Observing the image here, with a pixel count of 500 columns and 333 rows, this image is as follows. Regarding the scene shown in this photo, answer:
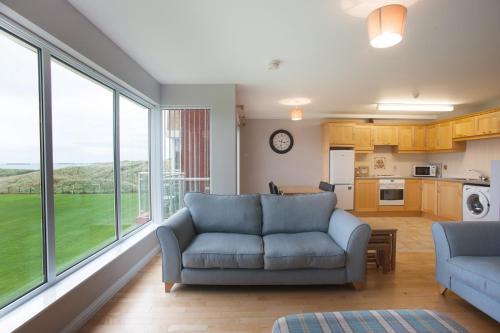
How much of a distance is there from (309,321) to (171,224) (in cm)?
153

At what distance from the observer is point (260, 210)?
2850 millimetres

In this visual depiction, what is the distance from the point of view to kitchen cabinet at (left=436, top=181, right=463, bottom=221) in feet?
15.1

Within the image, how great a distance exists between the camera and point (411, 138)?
5742 mm

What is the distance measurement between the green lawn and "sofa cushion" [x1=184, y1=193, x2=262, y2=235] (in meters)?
1.06

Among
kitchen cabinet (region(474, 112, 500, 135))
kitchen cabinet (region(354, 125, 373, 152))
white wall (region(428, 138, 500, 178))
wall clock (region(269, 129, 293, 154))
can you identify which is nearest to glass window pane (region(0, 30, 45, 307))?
wall clock (region(269, 129, 293, 154))

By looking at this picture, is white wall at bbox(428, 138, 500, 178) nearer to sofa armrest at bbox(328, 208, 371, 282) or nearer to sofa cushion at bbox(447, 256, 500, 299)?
sofa cushion at bbox(447, 256, 500, 299)

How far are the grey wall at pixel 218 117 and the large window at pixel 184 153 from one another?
0.16m

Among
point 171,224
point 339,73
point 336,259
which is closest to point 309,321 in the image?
point 336,259

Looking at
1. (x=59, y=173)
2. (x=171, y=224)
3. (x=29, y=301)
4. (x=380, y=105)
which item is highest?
(x=380, y=105)

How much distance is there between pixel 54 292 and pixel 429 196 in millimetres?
6481

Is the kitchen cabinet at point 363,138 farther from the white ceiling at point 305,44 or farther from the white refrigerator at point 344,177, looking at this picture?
the white ceiling at point 305,44

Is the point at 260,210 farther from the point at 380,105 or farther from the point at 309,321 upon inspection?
the point at 380,105

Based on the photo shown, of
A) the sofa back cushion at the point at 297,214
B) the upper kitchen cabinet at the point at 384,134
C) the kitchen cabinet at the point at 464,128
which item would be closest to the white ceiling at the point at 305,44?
the kitchen cabinet at the point at 464,128

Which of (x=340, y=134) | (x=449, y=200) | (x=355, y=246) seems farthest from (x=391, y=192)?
(x=355, y=246)
